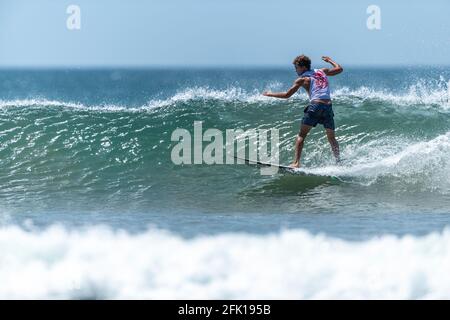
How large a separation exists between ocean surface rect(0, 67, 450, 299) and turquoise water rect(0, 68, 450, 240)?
3cm

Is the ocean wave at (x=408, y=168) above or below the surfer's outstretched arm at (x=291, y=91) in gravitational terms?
below

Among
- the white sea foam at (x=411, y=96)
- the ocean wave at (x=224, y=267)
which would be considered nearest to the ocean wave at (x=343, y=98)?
the white sea foam at (x=411, y=96)

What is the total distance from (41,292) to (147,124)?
728 centimetres

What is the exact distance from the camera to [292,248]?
6512 millimetres

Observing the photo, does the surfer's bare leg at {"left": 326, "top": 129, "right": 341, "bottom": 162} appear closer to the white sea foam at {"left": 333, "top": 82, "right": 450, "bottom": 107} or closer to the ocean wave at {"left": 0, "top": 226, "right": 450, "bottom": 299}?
the ocean wave at {"left": 0, "top": 226, "right": 450, "bottom": 299}

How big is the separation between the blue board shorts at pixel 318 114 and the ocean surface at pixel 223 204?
0.69 meters

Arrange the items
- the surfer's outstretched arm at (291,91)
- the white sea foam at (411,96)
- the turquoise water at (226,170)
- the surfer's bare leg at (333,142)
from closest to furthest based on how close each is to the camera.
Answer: the turquoise water at (226,170) → the surfer's outstretched arm at (291,91) → the surfer's bare leg at (333,142) → the white sea foam at (411,96)

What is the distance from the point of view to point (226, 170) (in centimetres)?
1042

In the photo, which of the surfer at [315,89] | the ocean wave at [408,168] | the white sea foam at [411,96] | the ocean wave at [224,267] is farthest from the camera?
the white sea foam at [411,96]

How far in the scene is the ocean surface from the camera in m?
5.84

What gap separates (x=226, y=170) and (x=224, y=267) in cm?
445

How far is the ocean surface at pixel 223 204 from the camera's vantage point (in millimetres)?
5840

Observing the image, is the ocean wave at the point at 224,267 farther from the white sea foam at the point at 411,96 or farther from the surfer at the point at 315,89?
the white sea foam at the point at 411,96
